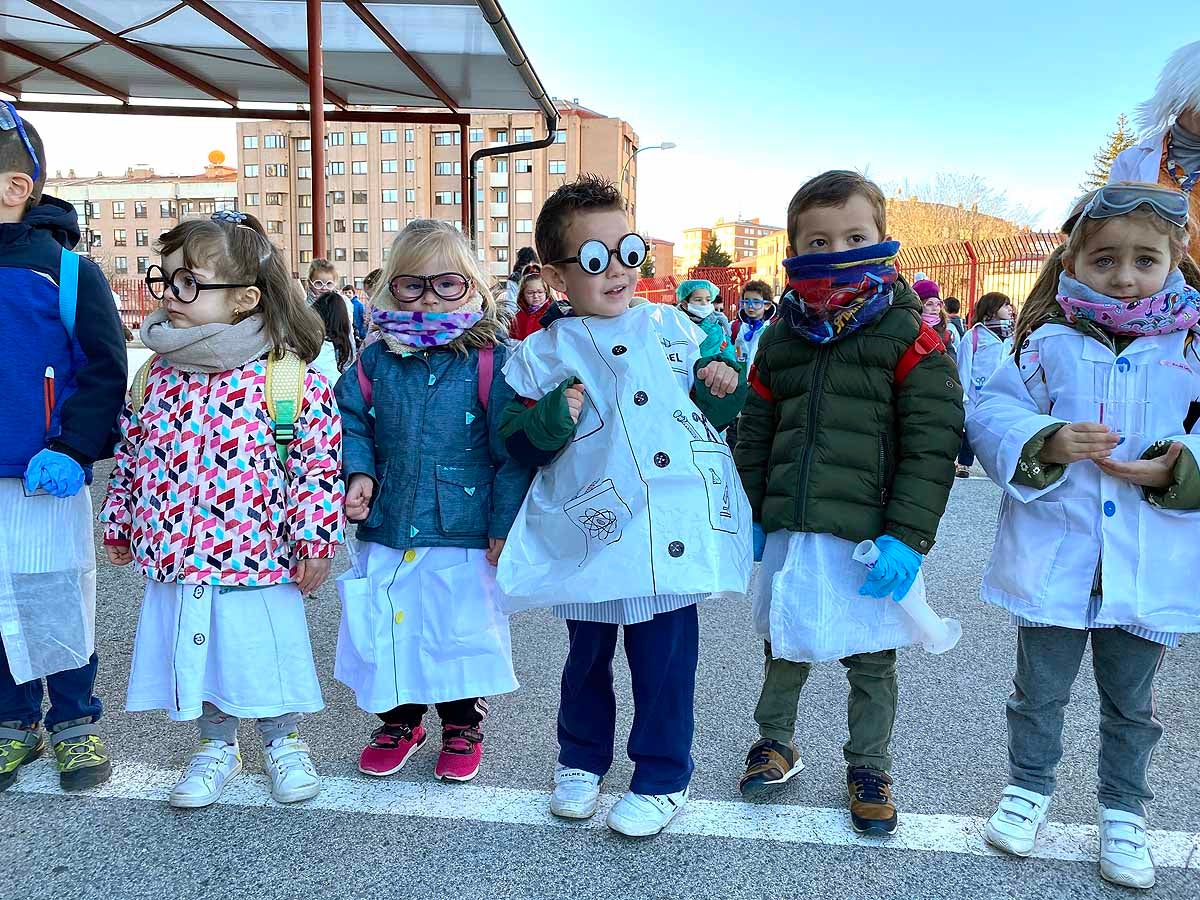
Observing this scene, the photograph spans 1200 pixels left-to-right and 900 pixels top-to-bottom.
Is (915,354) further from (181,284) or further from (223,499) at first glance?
(181,284)

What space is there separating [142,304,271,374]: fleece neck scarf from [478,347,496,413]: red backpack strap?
1.96 ft

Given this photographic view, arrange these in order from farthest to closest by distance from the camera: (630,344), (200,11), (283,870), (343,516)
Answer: (200,11) → (343,516) → (630,344) → (283,870)

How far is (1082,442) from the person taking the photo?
2.05 meters

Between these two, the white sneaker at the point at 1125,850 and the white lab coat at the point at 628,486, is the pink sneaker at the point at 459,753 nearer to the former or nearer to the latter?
the white lab coat at the point at 628,486

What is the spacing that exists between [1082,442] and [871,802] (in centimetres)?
105

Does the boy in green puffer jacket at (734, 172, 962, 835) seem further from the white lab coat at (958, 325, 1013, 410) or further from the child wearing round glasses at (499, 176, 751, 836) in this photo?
the white lab coat at (958, 325, 1013, 410)

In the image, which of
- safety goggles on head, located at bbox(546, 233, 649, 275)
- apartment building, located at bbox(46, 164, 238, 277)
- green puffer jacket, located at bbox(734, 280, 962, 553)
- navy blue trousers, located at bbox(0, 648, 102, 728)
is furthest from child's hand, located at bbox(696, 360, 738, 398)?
apartment building, located at bbox(46, 164, 238, 277)

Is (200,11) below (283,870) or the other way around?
the other way around

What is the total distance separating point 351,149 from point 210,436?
70810 mm

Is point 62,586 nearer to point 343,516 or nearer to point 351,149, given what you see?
point 343,516

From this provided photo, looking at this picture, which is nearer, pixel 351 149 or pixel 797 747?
pixel 797 747

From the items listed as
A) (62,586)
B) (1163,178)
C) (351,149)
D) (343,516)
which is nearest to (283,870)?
(343,516)

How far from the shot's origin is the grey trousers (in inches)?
86.0

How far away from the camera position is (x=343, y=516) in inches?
97.2
